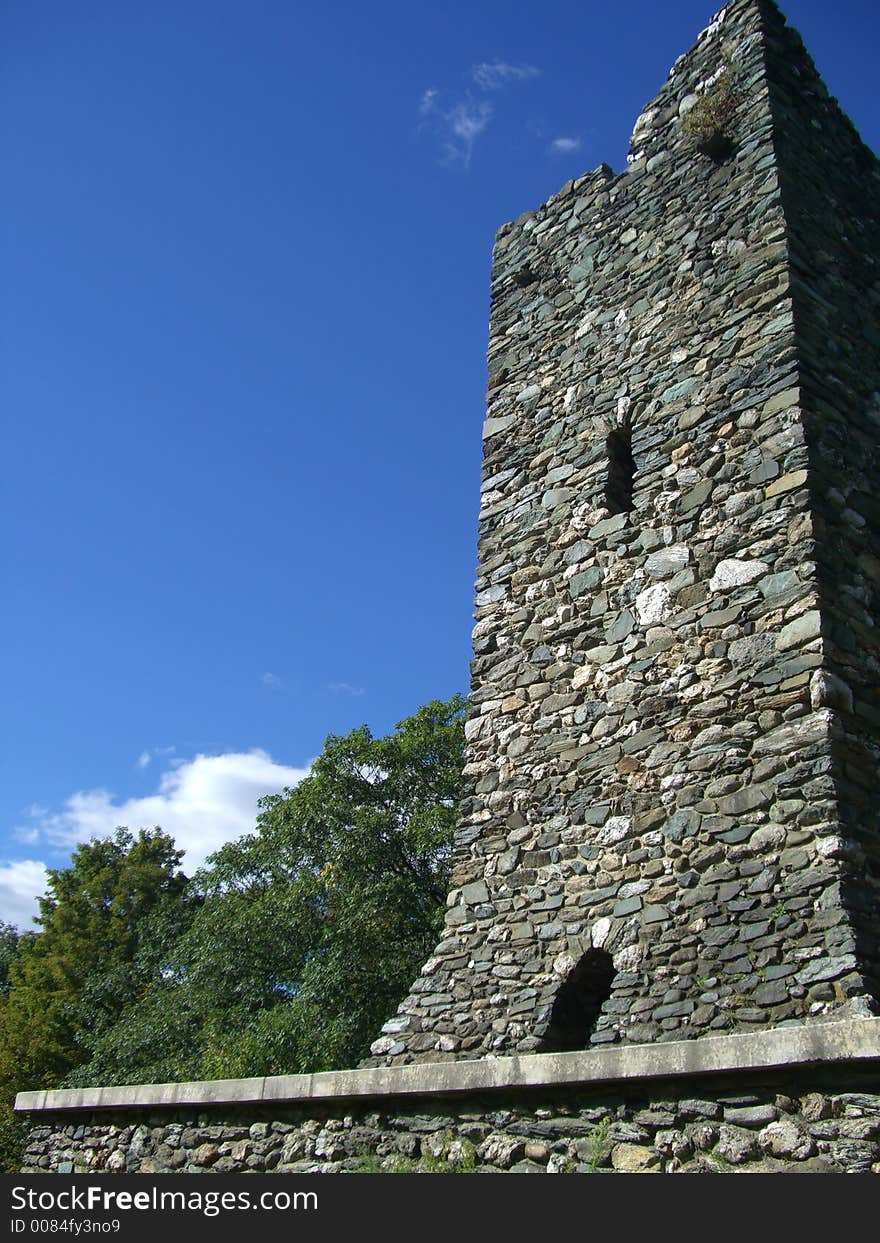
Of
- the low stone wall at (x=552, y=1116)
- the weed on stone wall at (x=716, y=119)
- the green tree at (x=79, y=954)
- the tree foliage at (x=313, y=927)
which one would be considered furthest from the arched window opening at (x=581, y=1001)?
the green tree at (x=79, y=954)

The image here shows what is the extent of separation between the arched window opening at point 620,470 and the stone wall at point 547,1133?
3.81 meters

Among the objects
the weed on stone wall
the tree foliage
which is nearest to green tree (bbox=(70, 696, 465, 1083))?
the tree foliage

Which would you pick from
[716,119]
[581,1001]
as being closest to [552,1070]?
[581,1001]

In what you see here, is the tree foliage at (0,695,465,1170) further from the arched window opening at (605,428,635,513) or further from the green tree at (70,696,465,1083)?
the arched window opening at (605,428,635,513)

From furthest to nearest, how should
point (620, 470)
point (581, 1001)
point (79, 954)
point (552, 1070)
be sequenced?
point (79, 954)
point (620, 470)
point (581, 1001)
point (552, 1070)

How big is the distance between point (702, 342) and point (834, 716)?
2877mm

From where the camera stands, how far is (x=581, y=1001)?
5512 mm

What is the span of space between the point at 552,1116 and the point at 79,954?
23006 millimetres

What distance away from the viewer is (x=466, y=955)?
5.98 metres

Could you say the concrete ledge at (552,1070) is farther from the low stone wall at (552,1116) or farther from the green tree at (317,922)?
the green tree at (317,922)

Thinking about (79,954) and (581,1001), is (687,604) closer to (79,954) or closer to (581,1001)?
(581,1001)

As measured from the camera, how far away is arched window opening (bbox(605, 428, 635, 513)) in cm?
682

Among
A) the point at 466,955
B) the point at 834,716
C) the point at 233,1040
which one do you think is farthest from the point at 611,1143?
the point at 233,1040

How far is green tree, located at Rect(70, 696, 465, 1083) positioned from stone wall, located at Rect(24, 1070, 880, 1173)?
7.70 m
